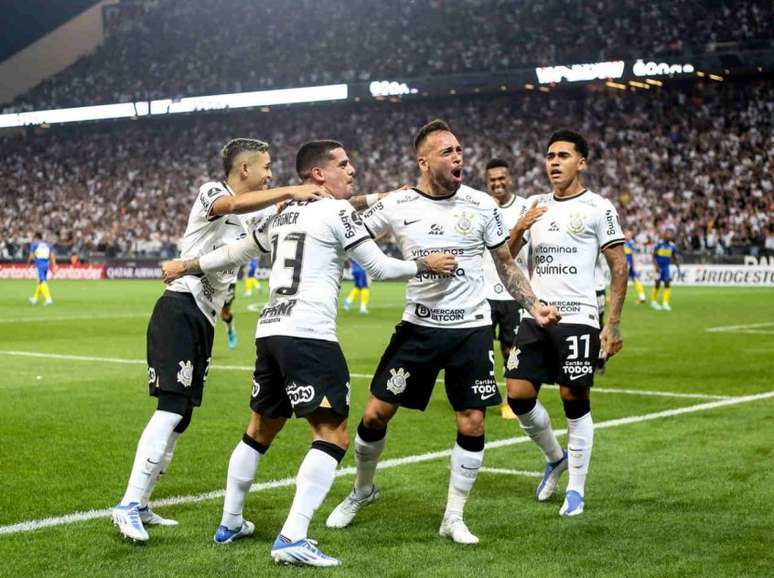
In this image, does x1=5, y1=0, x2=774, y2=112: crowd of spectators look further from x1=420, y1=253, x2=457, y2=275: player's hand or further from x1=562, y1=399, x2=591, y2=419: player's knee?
x1=420, y1=253, x2=457, y2=275: player's hand

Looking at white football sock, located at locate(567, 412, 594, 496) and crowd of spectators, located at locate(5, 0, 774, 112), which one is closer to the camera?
white football sock, located at locate(567, 412, 594, 496)

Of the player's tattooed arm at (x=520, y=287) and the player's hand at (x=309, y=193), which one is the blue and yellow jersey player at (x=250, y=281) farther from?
the player's hand at (x=309, y=193)

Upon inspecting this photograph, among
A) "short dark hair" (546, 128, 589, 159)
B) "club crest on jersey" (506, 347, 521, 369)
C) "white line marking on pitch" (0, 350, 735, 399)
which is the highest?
"short dark hair" (546, 128, 589, 159)

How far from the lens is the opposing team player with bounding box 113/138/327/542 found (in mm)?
6488

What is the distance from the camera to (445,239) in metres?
6.77

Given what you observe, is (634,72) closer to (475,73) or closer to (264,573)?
(475,73)

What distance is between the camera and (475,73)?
5081 centimetres

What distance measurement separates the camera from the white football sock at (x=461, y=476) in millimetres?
6570

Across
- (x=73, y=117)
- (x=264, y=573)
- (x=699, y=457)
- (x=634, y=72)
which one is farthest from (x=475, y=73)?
(x=264, y=573)

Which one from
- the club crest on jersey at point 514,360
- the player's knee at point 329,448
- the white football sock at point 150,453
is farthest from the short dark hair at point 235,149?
the club crest on jersey at point 514,360

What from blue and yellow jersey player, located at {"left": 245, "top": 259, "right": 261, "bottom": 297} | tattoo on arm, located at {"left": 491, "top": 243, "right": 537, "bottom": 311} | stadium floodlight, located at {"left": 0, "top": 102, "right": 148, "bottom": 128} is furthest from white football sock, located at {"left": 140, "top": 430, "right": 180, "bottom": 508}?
stadium floodlight, located at {"left": 0, "top": 102, "right": 148, "bottom": 128}

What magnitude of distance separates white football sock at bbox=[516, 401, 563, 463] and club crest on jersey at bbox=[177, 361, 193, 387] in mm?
2351

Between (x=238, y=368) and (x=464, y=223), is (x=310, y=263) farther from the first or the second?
(x=238, y=368)

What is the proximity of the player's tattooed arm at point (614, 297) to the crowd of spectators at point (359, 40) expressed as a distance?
4044 centimetres
